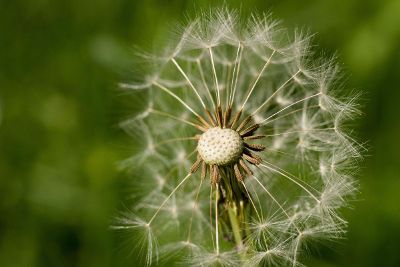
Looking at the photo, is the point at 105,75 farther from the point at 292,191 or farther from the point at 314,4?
the point at 292,191

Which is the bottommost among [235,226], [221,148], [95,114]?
[235,226]

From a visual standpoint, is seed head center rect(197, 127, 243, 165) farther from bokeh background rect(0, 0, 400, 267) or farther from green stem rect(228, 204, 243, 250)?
bokeh background rect(0, 0, 400, 267)

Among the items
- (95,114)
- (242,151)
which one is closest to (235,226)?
(242,151)

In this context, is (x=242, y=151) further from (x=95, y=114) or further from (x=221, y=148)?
(x=95, y=114)

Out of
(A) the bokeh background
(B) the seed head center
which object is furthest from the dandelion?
(A) the bokeh background

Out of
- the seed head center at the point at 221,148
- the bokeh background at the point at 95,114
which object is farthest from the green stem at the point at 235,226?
the bokeh background at the point at 95,114

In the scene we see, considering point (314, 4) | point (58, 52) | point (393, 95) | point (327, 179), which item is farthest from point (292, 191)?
point (58, 52)
